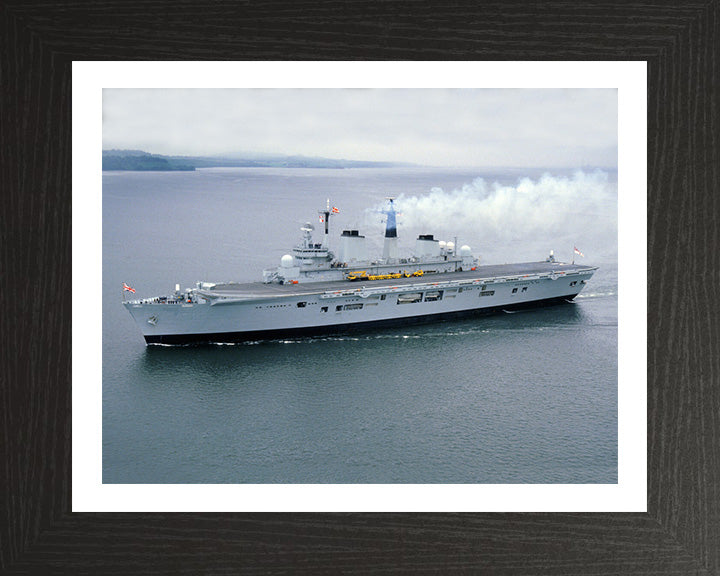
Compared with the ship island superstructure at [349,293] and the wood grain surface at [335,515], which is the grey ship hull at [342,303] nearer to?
the ship island superstructure at [349,293]

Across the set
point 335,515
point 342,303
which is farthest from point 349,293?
point 335,515

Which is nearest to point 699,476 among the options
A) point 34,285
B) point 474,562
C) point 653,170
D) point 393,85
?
point 474,562

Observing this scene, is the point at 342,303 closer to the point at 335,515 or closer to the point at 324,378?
the point at 324,378

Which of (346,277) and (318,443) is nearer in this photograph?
(318,443)

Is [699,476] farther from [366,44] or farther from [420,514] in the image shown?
[366,44]

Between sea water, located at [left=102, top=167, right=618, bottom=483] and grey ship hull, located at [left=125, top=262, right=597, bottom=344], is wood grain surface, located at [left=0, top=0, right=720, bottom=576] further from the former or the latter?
grey ship hull, located at [left=125, top=262, right=597, bottom=344]

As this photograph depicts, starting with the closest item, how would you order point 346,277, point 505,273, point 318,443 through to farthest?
point 318,443
point 346,277
point 505,273
